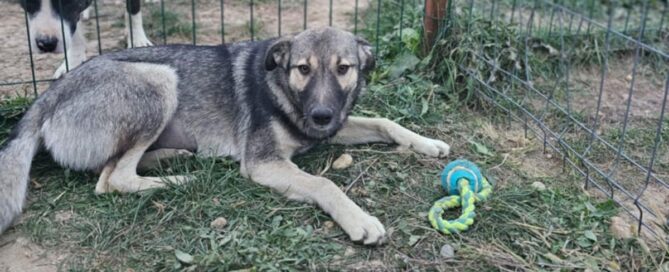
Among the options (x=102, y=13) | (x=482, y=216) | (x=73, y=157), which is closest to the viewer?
(x=482, y=216)

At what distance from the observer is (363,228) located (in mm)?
3381

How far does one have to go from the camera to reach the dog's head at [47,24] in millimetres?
4754

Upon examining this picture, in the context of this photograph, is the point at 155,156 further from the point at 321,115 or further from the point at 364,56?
the point at 364,56

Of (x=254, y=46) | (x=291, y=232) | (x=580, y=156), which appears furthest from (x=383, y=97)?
(x=291, y=232)

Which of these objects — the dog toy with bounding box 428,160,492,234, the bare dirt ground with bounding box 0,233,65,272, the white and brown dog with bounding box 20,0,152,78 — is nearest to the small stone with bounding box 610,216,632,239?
the dog toy with bounding box 428,160,492,234

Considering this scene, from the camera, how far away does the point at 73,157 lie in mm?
3943

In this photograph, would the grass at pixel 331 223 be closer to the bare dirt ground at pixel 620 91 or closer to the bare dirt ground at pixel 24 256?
the bare dirt ground at pixel 24 256

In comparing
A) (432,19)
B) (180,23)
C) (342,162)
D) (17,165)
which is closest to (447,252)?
(342,162)

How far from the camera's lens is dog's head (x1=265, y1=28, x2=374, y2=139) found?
3773mm

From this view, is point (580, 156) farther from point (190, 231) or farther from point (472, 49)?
point (190, 231)

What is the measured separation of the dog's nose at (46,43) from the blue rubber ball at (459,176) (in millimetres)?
2846

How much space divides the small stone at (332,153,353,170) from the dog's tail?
5.68ft

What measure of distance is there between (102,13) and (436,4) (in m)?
3.44

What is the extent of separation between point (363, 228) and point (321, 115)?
690mm
